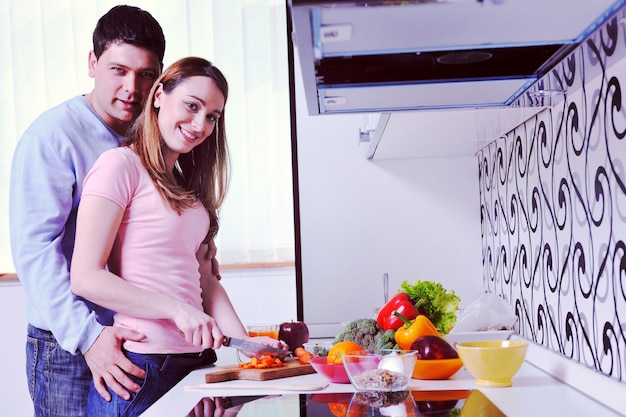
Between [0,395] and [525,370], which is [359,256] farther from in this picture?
[0,395]

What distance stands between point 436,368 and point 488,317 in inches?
21.6

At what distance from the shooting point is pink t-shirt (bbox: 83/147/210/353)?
146 centimetres

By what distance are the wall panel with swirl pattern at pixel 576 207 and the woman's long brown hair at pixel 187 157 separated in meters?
0.72

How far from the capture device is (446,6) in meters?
0.77

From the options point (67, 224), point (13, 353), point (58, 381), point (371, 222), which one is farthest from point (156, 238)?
point (13, 353)

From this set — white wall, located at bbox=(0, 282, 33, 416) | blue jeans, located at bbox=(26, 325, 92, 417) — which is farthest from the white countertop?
white wall, located at bbox=(0, 282, 33, 416)

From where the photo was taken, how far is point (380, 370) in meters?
1.15

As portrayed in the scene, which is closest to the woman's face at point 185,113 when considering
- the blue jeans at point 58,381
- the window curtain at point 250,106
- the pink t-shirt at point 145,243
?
the pink t-shirt at point 145,243

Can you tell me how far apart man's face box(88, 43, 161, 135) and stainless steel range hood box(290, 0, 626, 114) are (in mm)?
659

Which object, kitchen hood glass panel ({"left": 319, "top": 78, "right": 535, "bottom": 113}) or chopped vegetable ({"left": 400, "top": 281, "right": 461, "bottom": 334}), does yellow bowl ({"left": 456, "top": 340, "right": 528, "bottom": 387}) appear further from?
chopped vegetable ({"left": 400, "top": 281, "right": 461, "bottom": 334})

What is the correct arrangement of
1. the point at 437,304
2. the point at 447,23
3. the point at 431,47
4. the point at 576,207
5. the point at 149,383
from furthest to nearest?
the point at 437,304 → the point at 149,383 → the point at 576,207 → the point at 431,47 → the point at 447,23

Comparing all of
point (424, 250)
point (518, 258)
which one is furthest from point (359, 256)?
point (518, 258)

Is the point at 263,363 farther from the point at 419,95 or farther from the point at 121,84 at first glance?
the point at 121,84

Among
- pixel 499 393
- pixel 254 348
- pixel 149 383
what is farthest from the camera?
pixel 254 348
